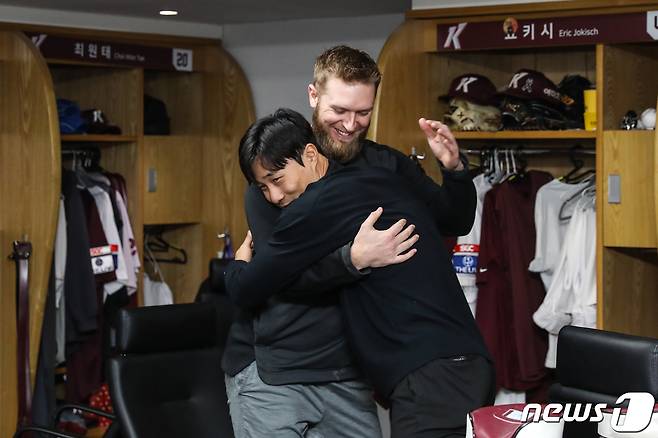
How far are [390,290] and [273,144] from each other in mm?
469

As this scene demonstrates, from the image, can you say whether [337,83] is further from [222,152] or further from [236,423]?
[222,152]

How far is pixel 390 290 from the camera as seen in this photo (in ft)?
8.14

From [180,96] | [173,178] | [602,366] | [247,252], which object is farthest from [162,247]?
[602,366]

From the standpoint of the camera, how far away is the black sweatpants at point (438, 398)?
2434 mm

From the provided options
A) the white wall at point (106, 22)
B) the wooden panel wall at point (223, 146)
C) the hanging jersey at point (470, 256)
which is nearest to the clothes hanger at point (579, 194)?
the hanging jersey at point (470, 256)

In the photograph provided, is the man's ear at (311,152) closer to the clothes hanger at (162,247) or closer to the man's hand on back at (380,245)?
the man's hand on back at (380,245)

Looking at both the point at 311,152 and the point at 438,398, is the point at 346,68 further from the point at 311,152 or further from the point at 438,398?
the point at 438,398

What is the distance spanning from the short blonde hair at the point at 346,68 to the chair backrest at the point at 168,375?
Answer: 128 centimetres

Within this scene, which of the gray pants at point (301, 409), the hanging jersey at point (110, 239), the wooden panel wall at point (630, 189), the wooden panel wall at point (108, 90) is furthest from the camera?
the wooden panel wall at point (108, 90)

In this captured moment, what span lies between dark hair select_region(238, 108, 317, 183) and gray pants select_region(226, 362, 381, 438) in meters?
0.57

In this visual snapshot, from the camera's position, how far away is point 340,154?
2.90 metres

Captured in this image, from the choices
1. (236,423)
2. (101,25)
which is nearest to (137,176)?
(101,25)

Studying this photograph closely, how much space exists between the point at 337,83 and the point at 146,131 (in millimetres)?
3634

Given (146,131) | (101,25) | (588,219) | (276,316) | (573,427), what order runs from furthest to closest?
(146,131) < (101,25) < (588,219) < (276,316) < (573,427)
